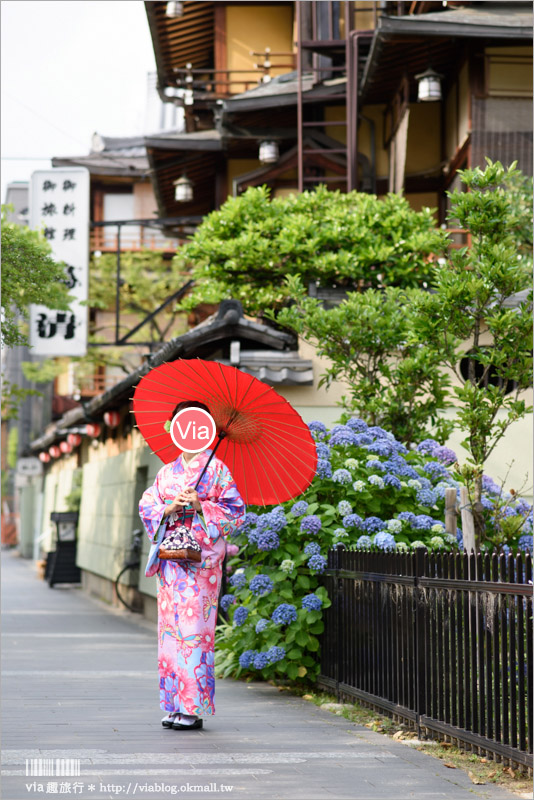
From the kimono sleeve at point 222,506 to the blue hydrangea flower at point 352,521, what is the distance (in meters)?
2.09

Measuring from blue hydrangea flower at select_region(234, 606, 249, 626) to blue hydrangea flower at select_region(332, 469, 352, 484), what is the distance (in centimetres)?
134

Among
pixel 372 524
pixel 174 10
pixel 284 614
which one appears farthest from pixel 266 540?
pixel 174 10

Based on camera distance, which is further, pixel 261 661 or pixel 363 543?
pixel 261 661

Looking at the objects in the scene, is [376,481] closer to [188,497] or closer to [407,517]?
[407,517]

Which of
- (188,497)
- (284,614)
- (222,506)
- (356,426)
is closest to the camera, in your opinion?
(188,497)

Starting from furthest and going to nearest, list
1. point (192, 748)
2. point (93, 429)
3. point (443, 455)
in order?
point (93, 429), point (443, 455), point (192, 748)

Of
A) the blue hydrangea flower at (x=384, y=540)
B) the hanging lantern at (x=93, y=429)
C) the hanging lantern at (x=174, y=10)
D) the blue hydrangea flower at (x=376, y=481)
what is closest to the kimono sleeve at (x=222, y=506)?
the blue hydrangea flower at (x=384, y=540)

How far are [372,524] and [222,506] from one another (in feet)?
7.79

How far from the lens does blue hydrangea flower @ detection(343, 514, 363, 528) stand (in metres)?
9.83

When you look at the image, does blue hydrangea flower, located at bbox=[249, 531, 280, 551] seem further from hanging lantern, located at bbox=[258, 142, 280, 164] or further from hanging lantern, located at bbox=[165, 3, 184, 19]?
hanging lantern, located at bbox=[165, 3, 184, 19]

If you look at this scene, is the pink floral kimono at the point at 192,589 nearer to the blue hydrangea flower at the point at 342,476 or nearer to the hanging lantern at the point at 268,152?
the blue hydrangea flower at the point at 342,476

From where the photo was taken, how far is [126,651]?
539 inches

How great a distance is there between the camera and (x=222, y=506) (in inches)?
309

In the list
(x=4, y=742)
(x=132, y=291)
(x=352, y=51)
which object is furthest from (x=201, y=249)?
(x=132, y=291)
